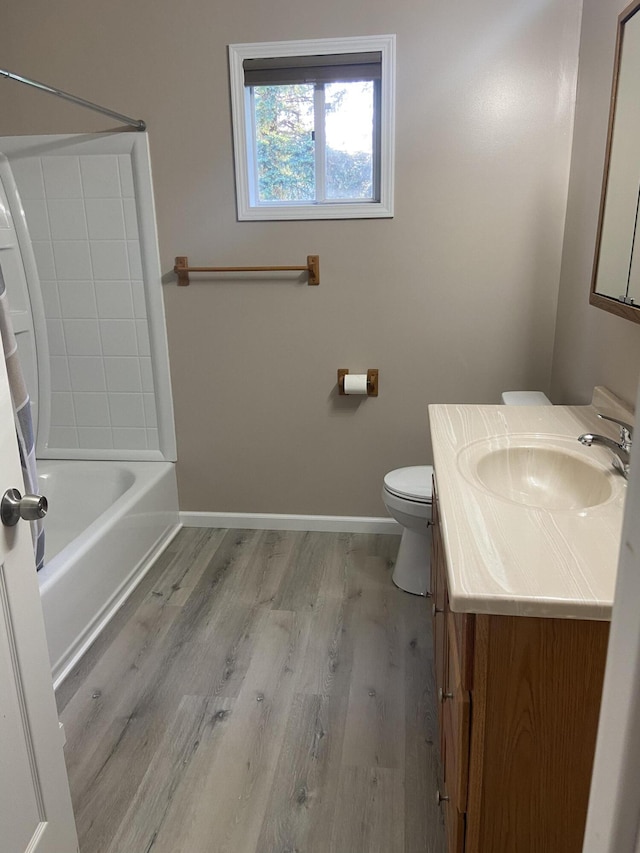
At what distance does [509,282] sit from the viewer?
2.75 meters

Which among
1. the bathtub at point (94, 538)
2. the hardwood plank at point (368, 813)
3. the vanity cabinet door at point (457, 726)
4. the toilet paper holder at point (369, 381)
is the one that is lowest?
the hardwood plank at point (368, 813)

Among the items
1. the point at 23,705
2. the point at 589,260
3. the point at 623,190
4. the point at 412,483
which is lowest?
the point at 412,483

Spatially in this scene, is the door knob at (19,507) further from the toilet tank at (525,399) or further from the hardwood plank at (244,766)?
the toilet tank at (525,399)

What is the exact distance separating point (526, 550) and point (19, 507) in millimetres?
937

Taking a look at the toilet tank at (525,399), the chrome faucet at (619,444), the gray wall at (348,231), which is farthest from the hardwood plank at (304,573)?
the chrome faucet at (619,444)

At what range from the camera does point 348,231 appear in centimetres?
279

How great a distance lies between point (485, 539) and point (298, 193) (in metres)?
2.10

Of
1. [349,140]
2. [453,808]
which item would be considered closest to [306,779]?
[453,808]

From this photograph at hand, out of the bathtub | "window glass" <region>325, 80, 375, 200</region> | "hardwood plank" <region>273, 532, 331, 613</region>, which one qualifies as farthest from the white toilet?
"window glass" <region>325, 80, 375, 200</region>

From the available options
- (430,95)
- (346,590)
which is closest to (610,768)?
(346,590)

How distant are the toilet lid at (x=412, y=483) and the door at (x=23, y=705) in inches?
57.6

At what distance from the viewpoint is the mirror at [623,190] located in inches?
66.2

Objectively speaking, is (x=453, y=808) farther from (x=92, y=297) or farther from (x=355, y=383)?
(x=92, y=297)

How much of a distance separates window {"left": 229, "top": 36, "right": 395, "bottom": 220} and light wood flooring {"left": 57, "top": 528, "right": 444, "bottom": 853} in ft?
5.23
